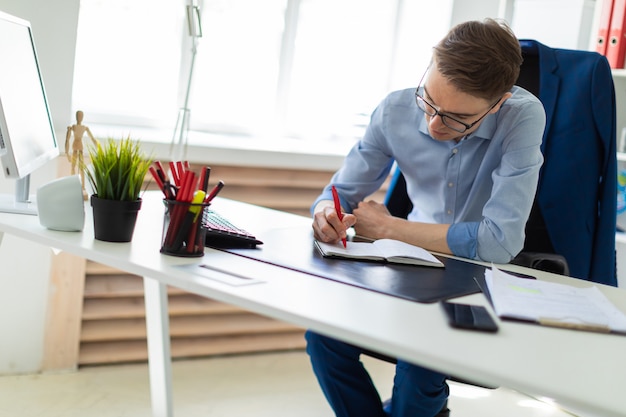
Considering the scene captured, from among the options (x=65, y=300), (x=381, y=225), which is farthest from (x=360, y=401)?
(x=65, y=300)

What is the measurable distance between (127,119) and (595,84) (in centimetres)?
188

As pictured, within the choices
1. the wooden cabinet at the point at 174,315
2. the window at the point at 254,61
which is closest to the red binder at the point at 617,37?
the window at the point at 254,61

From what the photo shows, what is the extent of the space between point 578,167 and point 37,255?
181cm

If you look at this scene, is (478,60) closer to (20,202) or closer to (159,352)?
(159,352)

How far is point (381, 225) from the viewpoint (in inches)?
73.4

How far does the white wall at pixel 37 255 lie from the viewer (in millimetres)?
2539

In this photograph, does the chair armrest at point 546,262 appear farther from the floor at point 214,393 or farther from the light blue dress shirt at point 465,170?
the floor at point 214,393

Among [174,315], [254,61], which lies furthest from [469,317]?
[254,61]

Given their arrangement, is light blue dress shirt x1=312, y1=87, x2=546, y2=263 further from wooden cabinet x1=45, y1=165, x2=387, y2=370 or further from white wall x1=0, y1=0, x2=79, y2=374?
white wall x1=0, y1=0, x2=79, y2=374

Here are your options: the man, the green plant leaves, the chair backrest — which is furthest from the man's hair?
the green plant leaves

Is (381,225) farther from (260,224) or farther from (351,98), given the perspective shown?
(351,98)

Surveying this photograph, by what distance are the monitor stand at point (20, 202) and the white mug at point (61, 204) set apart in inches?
6.9

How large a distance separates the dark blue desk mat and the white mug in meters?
0.32

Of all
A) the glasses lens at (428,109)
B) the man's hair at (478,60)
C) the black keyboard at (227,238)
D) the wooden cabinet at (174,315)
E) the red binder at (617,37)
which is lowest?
the wooden cabinet at (174,315)
